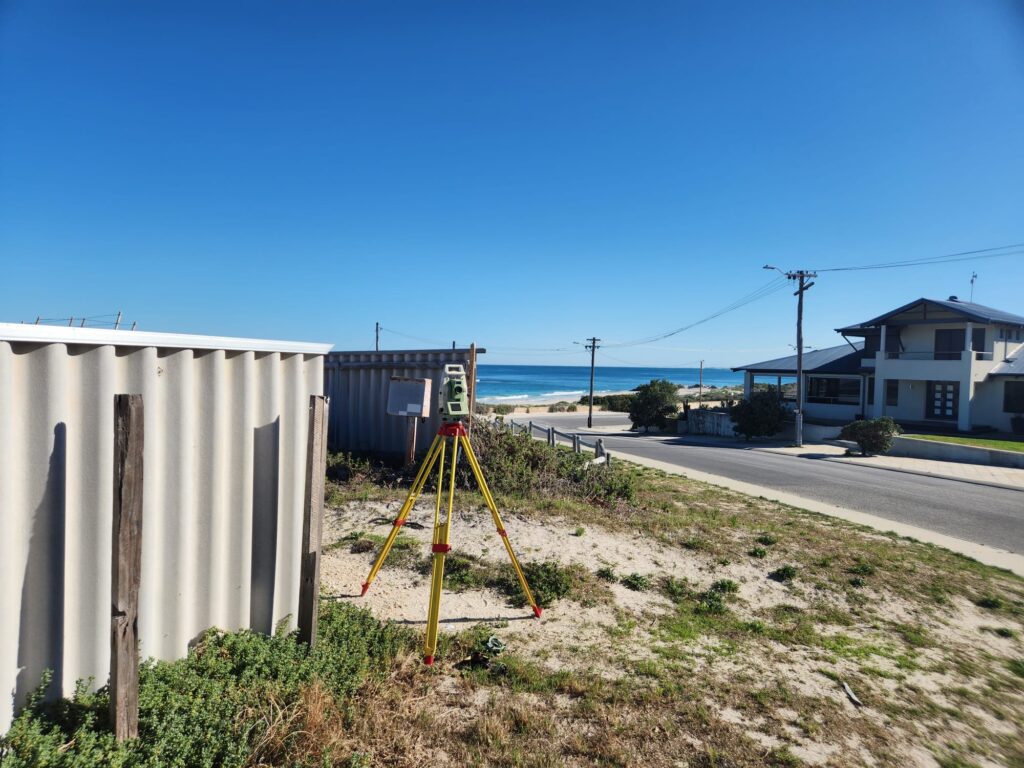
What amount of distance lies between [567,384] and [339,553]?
124m

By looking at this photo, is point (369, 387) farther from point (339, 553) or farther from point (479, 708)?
point (479, 708)

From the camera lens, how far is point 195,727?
113 inches

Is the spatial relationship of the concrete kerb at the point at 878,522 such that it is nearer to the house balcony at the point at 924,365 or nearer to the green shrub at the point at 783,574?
the green shrub at the point at 783,574

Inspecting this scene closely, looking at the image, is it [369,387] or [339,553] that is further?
[369,387]

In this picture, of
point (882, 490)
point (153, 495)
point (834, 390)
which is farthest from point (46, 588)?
point (834, 390)

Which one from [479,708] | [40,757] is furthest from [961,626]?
[40,757]

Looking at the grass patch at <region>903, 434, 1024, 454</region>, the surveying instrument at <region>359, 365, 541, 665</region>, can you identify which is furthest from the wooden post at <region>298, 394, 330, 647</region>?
the grass patch at <region>903, 434, 1024, 454</region>

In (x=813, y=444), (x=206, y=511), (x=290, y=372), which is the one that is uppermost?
(x=290, y=372)

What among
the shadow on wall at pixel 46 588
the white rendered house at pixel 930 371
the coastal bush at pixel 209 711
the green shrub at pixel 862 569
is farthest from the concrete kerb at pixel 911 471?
the shadow on wall at pixel 46 588

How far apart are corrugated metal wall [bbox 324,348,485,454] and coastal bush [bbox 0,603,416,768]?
7.69 m

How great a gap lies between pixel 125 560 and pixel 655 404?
31.4m

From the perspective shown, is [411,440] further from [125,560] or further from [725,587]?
[125,560]

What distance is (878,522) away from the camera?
35.6 feet

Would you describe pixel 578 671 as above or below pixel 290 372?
below
